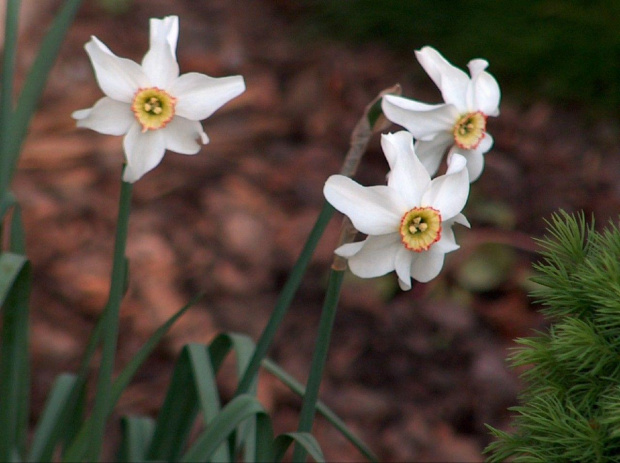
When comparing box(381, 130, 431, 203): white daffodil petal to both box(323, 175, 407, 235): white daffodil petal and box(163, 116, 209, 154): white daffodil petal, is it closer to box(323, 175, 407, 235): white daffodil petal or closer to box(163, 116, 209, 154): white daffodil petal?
box(323, 175, 407, 235): white daffodil petal

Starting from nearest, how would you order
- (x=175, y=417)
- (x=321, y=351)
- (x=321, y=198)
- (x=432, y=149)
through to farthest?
(x=432, y=149), (x=321, y=351), (x=175, y=417), (x=321, y=198)

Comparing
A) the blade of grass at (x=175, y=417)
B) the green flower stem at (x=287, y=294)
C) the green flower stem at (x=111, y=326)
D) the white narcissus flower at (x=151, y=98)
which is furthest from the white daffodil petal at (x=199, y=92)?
the blade of grass at (x=175, y=417)

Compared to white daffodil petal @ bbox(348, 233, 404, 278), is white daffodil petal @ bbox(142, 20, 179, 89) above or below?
above

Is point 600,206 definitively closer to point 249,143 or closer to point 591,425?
point 249,143

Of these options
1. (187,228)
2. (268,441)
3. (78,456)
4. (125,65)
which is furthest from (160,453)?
(187,228)

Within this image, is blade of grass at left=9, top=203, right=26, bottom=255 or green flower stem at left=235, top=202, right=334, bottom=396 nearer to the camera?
green flower stem at left=235, top=202, right=334, bottom=396

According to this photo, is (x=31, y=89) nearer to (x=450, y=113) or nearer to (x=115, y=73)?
(x=115, y=73)

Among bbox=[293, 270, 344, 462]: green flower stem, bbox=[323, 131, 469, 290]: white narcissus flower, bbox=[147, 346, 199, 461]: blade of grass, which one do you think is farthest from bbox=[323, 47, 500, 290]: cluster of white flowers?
bbox=[147, 346, 199, 461]: blade of grass

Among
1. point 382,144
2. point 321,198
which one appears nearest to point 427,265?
point 382,144
